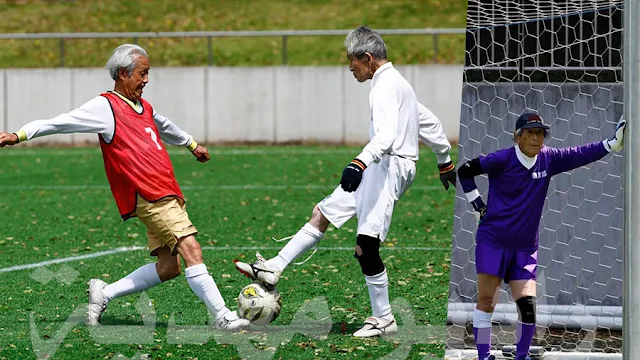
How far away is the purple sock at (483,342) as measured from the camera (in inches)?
225

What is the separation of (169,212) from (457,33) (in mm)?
18457

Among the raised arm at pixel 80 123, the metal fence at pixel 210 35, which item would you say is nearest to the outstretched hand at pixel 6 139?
the raised arm at pixel 80 123

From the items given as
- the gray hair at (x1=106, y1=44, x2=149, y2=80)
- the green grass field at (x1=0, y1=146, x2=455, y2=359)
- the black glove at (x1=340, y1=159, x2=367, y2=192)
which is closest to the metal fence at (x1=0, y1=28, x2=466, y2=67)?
the green grass field at (x1=0, y1=146, x2=455, y2=359)

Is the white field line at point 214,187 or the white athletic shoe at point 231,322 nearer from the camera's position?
the white athletic shoe at point 231,322

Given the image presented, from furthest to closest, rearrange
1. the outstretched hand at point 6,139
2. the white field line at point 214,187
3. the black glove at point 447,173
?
the white field line at point 214,187
the black glove at point 447,173
the outstretched hand at point 6,139

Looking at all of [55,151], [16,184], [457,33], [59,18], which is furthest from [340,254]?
[59,18]

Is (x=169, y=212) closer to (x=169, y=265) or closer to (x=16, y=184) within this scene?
(x=169, y=265)

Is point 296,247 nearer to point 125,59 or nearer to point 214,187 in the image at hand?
point 125,59

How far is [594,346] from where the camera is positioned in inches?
248

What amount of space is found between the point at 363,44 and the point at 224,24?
24.2m

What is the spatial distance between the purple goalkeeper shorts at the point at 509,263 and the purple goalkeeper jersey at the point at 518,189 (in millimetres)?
36

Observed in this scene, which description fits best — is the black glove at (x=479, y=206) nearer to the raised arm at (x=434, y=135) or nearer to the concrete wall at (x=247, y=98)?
the raised arm at (x=434, y=135)

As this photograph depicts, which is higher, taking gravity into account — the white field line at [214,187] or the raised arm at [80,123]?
the raised arm at [80,123]

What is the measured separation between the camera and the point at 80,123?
6.33 meters
